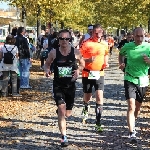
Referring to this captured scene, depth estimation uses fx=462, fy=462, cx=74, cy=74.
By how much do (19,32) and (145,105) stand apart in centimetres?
426

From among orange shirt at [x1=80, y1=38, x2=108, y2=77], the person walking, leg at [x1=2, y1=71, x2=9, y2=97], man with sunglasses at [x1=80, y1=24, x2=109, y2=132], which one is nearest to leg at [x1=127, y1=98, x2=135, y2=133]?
man with sunglasses at [x1=80, y1=24, x2=109, y2=132]

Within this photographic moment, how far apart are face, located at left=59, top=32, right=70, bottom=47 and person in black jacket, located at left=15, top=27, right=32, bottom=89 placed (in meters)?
6.11

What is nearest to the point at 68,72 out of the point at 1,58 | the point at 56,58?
the point at 56,58

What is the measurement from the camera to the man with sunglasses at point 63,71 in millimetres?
7230

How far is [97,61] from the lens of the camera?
28.2 feet

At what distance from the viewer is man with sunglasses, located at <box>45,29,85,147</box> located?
23.7 feet

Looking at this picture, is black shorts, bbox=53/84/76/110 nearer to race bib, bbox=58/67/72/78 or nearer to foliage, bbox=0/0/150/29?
race bib, bbox=58/67/72/78

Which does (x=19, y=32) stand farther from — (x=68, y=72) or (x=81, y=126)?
(x=68, y=72)

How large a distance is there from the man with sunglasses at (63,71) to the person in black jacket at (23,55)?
19.5 feet

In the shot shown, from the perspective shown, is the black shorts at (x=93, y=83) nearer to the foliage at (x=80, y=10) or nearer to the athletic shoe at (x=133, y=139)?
the athletic shoe at (x=133, y=139)

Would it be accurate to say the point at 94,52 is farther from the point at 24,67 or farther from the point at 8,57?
the point at 24,67

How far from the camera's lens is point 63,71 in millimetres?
7301

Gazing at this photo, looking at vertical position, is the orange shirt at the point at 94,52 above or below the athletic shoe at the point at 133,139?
above

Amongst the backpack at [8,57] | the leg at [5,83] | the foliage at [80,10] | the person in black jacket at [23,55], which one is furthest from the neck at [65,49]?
the foliage at [80,10]
